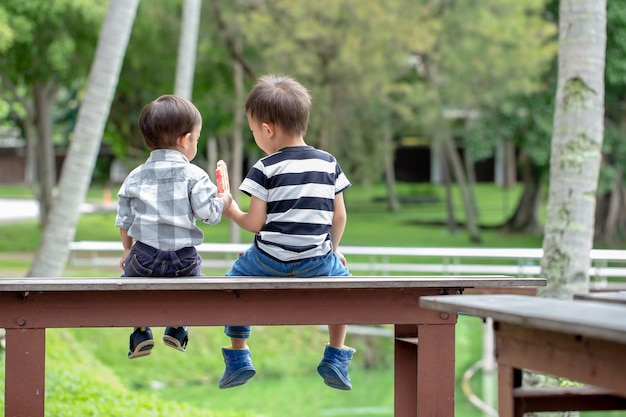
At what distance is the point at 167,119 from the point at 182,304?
99 centimetres

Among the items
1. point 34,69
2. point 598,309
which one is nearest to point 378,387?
point 34,69

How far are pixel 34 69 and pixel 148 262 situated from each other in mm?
24068

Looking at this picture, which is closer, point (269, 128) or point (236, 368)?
point (269, 128)

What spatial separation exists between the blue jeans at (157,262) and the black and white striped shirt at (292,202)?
389mm

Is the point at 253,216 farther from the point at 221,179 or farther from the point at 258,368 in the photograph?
the point at 258,368

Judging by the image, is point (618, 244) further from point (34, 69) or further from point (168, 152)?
point (168, 152)

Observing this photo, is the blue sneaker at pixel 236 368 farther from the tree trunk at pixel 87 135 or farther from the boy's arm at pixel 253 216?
the tree trunk at pixel 87 135

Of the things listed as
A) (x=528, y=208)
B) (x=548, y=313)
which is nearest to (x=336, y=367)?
(x=548, y=313)

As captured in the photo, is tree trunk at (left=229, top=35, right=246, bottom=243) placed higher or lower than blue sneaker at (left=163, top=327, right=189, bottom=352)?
higher

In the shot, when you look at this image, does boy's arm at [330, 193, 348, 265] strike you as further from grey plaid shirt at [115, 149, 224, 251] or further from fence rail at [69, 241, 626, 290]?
fence rail at [69, 241, 626, 290]

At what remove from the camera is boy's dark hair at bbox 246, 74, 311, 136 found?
17.8ft

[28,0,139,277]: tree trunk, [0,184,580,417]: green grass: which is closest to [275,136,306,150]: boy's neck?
[0,184,580,417]: green grass

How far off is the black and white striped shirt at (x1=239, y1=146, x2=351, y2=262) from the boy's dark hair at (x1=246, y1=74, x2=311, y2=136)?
166 millimetres

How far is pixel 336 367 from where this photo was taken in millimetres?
5566
